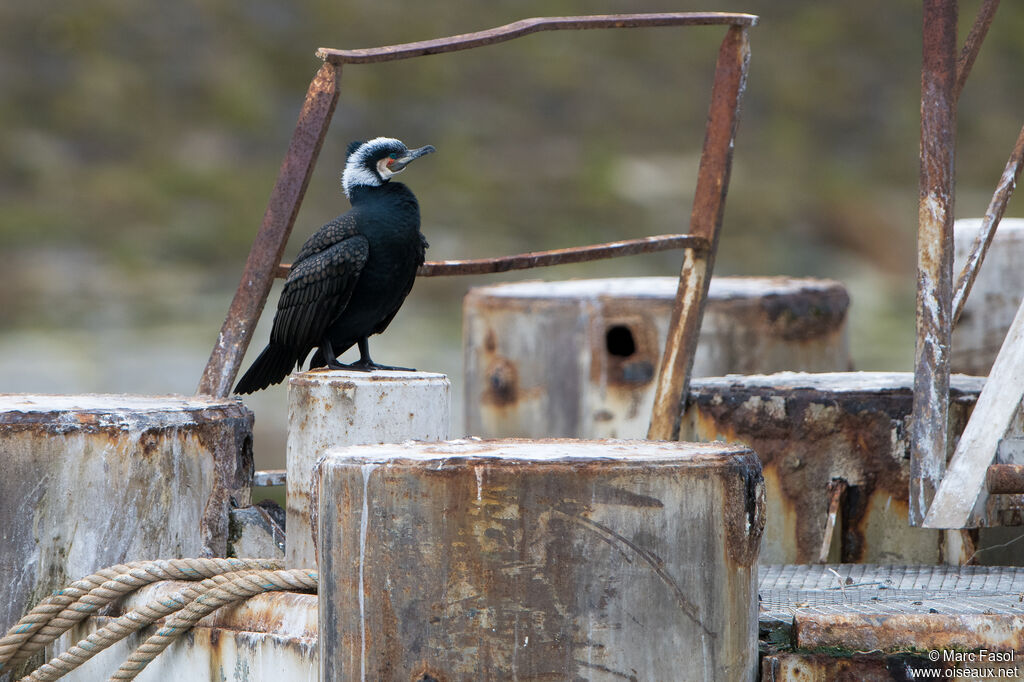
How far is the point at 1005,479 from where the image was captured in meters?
2.83

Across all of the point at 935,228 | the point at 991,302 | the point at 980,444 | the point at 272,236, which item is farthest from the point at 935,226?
the point at 991,302

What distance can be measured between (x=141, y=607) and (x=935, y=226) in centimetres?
173

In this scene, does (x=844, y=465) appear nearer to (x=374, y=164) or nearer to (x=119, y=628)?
(x=374, y=164)

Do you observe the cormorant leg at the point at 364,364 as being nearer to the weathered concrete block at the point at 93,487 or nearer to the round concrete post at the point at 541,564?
the weathered concrete block at the point at 93,487

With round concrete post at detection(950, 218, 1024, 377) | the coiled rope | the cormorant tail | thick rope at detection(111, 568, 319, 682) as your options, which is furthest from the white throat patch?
round concrete post at detection(950, 218, 1024, 377)

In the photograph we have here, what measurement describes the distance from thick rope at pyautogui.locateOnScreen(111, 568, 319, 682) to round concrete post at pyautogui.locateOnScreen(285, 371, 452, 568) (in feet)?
0.48

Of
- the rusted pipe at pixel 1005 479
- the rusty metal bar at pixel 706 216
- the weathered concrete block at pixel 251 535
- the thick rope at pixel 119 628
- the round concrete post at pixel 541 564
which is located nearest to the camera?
the round concrete post at pixel 541 564

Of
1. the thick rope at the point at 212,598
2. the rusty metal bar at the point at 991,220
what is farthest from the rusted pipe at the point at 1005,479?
the thick rope at the point at 212,598

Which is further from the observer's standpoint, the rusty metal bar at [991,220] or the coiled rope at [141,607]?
the rusty metal bar at [991,220]

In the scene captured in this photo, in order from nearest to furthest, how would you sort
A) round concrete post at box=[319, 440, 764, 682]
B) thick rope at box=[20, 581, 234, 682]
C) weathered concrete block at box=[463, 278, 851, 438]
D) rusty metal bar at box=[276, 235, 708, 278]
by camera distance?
round concrete post at box=[319, 440, 764, 682] → thick rope at box=[20, 581, 234, 682] → rusty metal bar at box=[276, 235, 708, 278] → weathered concrete block at box=[463, 278, 851, 438]

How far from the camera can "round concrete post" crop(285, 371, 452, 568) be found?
3.10 meters

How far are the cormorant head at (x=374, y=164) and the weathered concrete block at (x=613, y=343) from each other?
6.15ft

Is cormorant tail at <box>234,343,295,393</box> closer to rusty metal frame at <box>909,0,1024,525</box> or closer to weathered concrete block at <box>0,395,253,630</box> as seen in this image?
weathered concrete block at <box>0,395,253,630</box>

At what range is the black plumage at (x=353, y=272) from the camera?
399cm
